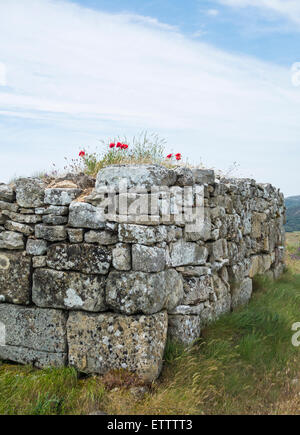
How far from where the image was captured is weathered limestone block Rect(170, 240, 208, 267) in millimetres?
4746

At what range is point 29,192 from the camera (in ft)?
15.8

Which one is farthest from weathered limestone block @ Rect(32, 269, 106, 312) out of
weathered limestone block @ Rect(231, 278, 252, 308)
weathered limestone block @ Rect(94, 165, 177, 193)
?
weathered limestone block @ Rect(231, 278, 252, 308)

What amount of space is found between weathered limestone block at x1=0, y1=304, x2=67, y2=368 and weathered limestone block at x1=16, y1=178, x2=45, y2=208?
3.99ft

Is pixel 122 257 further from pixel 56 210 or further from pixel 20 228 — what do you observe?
pixel 20 228

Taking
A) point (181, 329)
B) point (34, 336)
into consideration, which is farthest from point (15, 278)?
point (181, 329)

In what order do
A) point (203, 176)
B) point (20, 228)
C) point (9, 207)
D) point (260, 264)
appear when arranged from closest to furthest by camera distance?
point (20, 228)
point (9, 207)
point (203, 176)
point (260, 264)

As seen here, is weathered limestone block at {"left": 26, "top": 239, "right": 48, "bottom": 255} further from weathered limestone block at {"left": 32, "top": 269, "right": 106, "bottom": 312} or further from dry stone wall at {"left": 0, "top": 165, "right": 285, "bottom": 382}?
weathered limestone block at {"left": 32, "top": 269, "right": 106, "bottom": 312}

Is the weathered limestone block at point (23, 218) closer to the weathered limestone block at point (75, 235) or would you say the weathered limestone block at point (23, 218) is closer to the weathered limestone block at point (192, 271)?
the weathered limestone block at point (75, 235)

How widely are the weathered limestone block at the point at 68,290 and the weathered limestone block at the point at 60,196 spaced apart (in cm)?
77

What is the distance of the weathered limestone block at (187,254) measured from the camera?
15.6 ft

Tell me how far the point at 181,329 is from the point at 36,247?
189cm

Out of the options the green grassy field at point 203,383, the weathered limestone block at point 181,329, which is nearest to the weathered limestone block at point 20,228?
the green grassy field at point 203,383

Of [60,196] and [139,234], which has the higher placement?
[60,196]

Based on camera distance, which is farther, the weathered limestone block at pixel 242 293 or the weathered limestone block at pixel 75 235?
the weathered limestone block at pixel 242 293
